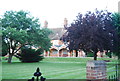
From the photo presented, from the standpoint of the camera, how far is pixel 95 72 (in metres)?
4.91

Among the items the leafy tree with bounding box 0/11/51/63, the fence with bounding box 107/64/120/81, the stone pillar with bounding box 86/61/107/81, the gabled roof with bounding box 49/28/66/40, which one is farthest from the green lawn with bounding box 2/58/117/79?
the gabled roof with bounding box 49/28/66/40

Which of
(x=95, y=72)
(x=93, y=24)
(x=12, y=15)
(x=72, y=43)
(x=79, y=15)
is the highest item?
(x=12, y=15)

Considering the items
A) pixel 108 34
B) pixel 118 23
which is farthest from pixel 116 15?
pixel 108 34

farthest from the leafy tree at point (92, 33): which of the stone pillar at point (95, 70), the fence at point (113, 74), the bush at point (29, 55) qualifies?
the bush at point (29, 55)

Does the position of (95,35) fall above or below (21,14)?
below

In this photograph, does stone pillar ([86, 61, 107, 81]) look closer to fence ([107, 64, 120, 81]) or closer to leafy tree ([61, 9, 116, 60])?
fence ([107, 64, 120, 81])

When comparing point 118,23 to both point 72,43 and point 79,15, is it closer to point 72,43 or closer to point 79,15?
point 79,15

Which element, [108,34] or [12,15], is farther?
[12,15]

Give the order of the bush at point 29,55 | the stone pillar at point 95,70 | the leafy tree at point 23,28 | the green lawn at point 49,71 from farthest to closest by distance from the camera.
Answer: the bush at point 29,55 → the leafy tree at point 23,28 → the green lawn at point 49,71 → the stone pillar at point 95,70

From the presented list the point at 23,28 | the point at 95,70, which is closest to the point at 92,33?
the point at 95,70

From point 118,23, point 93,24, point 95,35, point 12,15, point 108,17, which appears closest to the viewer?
point 95,35

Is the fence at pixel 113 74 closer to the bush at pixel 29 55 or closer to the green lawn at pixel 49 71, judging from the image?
the green lawn at pixel 49 71

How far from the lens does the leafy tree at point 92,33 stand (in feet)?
45.1

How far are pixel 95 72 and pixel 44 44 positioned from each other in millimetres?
18566
